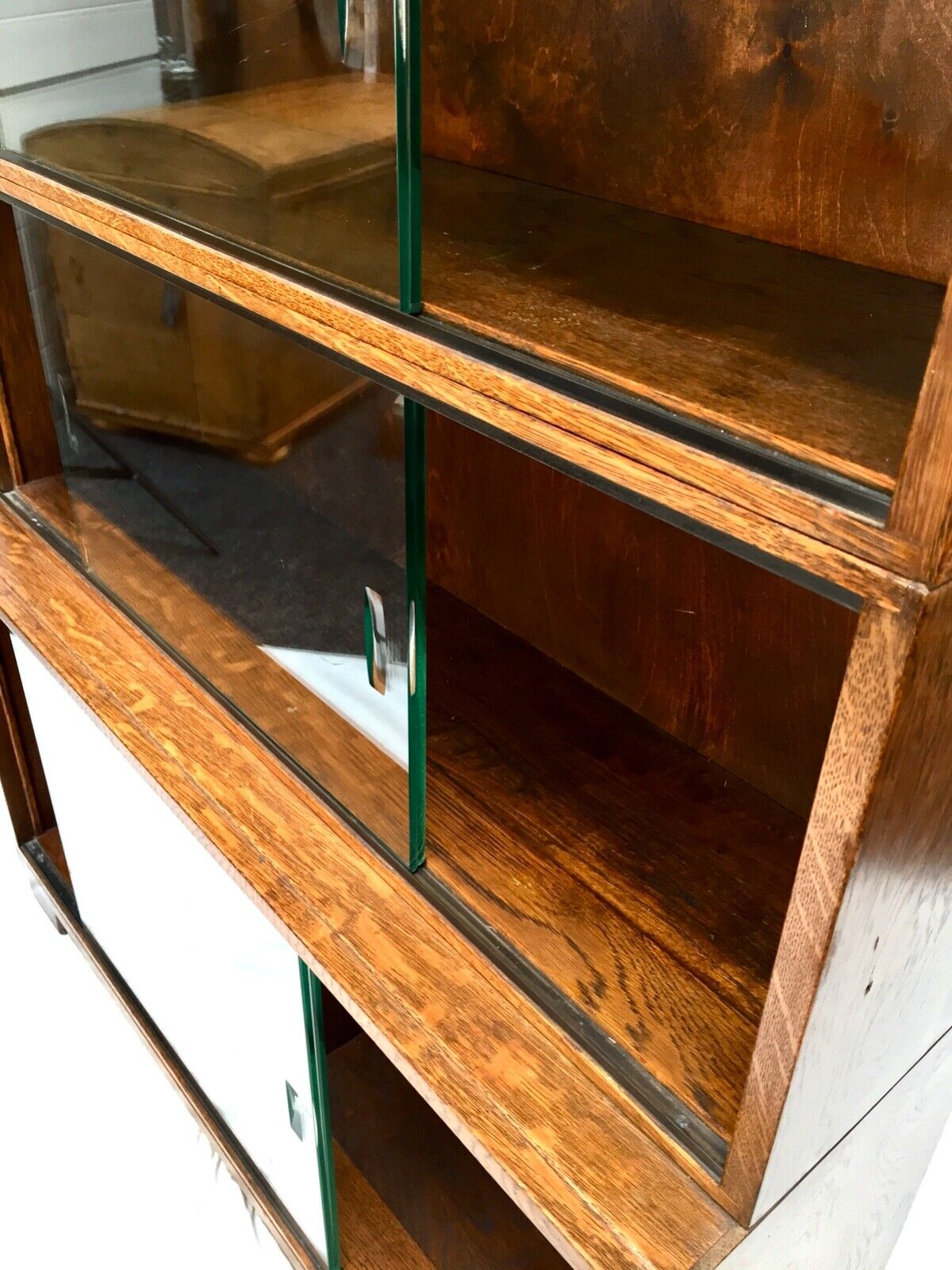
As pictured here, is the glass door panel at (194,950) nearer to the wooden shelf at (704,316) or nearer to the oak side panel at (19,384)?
the oak side panel at (19,384)

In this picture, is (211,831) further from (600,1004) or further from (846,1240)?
(846,1240)

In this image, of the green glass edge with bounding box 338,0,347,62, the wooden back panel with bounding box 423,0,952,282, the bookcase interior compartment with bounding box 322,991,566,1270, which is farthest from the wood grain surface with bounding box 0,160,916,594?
the bookcase interior compartment with bounding box 322,991,566,1270

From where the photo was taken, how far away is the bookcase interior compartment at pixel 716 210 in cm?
52

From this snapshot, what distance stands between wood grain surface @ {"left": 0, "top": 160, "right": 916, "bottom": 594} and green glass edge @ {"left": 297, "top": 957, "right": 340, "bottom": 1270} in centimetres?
49

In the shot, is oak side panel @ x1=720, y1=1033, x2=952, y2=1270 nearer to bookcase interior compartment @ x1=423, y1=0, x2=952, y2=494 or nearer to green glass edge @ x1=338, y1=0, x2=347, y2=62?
bookcase interior compartment @ x1=423, y1=0, x2=952, y2=494

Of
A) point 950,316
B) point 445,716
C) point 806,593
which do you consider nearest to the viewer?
point 950,316

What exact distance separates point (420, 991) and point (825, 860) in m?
0.36

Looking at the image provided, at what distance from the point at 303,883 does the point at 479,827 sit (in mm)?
148

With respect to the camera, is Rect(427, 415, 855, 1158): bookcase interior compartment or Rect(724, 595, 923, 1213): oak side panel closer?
Rect(724, 595, 923, 1213): oak side panel

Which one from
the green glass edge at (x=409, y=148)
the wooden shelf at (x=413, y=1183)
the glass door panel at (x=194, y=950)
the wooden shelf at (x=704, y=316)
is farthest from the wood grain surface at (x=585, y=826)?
the wooden shelf at (x=413, y=1183)

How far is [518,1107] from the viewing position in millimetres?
662

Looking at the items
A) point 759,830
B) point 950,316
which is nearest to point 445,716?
point 759,830

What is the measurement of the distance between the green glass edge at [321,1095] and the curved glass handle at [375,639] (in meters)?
0.25

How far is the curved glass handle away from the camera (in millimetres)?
760
